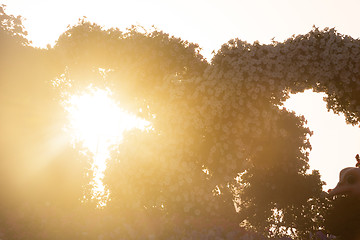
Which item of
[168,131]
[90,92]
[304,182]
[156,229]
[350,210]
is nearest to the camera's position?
[350,210]

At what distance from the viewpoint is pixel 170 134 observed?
18453mm

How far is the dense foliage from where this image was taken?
16438mm

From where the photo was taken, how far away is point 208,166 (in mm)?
18922

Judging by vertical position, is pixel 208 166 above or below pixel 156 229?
above

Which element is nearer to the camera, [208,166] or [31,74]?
[208,166]

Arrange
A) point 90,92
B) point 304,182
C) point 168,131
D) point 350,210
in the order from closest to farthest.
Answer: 1. point 350,210
2. point 168,131
3. point 304,182
4. point 90,92

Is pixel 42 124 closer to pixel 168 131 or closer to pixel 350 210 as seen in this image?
pixel 168 131

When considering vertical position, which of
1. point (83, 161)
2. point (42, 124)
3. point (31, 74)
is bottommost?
point (83, 161)

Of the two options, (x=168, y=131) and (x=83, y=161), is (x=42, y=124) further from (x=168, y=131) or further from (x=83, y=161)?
(x=168, y=131)

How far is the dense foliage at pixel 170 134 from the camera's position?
647 inches

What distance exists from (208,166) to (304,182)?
707 cm

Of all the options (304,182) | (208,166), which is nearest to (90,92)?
(208,166)

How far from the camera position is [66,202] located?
746 inches

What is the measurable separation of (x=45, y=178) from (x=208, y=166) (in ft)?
26.9
